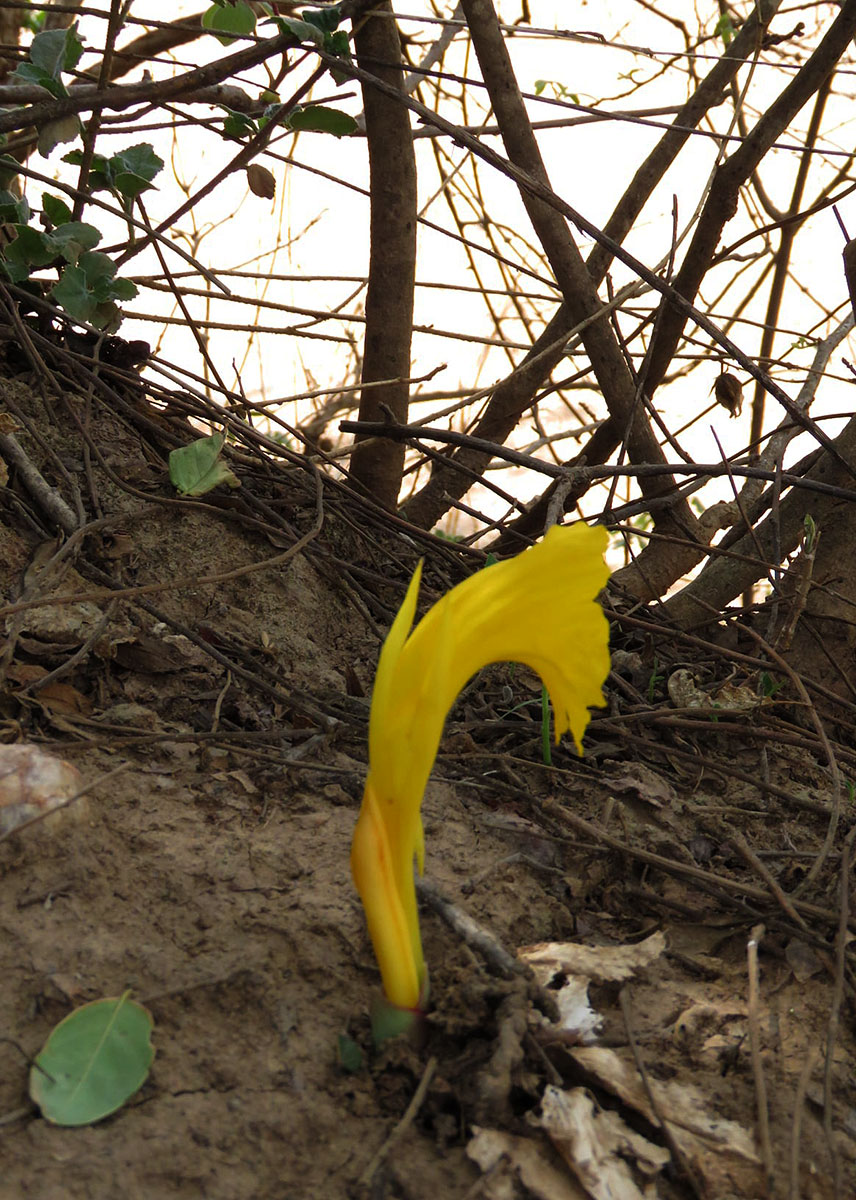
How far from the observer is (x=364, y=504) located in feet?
6.14

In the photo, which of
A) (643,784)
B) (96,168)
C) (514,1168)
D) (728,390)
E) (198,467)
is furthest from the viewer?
(728,390)

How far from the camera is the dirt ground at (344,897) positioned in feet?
2.73

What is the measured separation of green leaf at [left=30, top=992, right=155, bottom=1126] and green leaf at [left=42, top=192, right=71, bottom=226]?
1408 millimetres

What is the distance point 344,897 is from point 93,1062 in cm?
32

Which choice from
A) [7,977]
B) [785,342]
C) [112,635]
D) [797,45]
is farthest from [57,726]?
[785,342]

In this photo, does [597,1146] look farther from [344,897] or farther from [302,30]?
[302,30]

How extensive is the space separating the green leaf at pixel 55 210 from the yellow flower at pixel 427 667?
128 centimetres

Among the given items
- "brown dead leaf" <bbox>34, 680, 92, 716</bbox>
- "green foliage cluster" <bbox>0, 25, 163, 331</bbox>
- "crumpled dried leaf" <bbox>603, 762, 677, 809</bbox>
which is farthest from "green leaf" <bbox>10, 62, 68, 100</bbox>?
"crumpled dried leaf" <bbox>603, 762, 677, 809</bbox>

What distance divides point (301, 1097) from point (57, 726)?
0.58 meters

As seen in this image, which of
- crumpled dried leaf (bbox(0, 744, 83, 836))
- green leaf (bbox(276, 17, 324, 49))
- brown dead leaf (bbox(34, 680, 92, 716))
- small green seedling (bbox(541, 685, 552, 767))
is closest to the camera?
crumpled dried leaf (bbox(0, 744, 83, 836))

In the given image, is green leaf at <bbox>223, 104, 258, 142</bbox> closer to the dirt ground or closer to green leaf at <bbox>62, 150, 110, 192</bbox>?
green leaf at <bbox>62, 150, 110, 192</bbox>

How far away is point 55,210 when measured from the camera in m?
1.74

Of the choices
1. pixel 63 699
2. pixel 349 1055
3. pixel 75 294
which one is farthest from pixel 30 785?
pixel 75 294

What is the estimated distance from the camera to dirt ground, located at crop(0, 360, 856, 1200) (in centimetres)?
83
